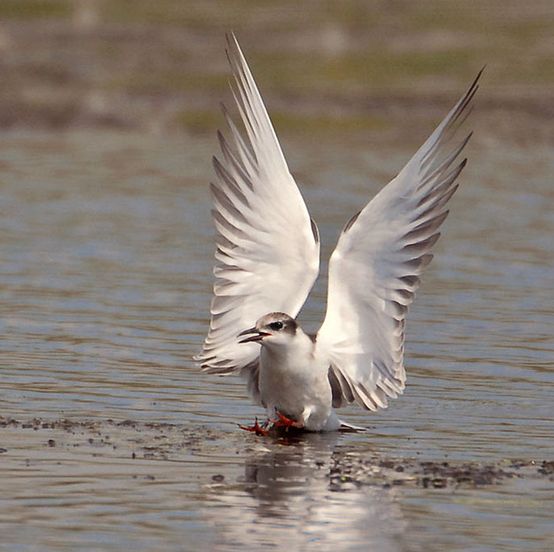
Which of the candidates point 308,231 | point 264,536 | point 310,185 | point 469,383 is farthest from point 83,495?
point 310,185

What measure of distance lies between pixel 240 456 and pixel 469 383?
9.13 ft

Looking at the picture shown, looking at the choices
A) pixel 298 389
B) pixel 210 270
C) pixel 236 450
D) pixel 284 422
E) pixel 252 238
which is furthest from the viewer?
pixel 210 270

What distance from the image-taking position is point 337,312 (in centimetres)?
1055

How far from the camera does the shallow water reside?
26.9ft

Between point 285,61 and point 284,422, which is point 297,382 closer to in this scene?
point 284,422

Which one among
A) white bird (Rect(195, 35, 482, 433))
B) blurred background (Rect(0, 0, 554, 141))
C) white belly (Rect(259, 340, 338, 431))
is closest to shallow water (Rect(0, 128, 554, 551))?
white belly (Rect(259, 340, 338, 431))

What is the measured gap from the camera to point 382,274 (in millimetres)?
10461

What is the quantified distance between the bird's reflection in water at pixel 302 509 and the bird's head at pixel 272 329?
2.00 feet

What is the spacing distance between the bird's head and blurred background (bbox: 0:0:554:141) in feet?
67.3

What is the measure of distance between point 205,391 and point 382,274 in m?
1.86

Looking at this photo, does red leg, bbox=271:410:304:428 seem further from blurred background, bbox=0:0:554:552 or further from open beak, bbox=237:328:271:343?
open beak, bbox=237:328:271:343

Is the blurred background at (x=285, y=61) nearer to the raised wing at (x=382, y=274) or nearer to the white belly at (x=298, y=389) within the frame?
the raised wing at (x=382, y=274)

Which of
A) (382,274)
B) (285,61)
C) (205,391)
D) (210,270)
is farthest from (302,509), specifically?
(285,61)

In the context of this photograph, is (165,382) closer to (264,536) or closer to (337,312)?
(337,312)
